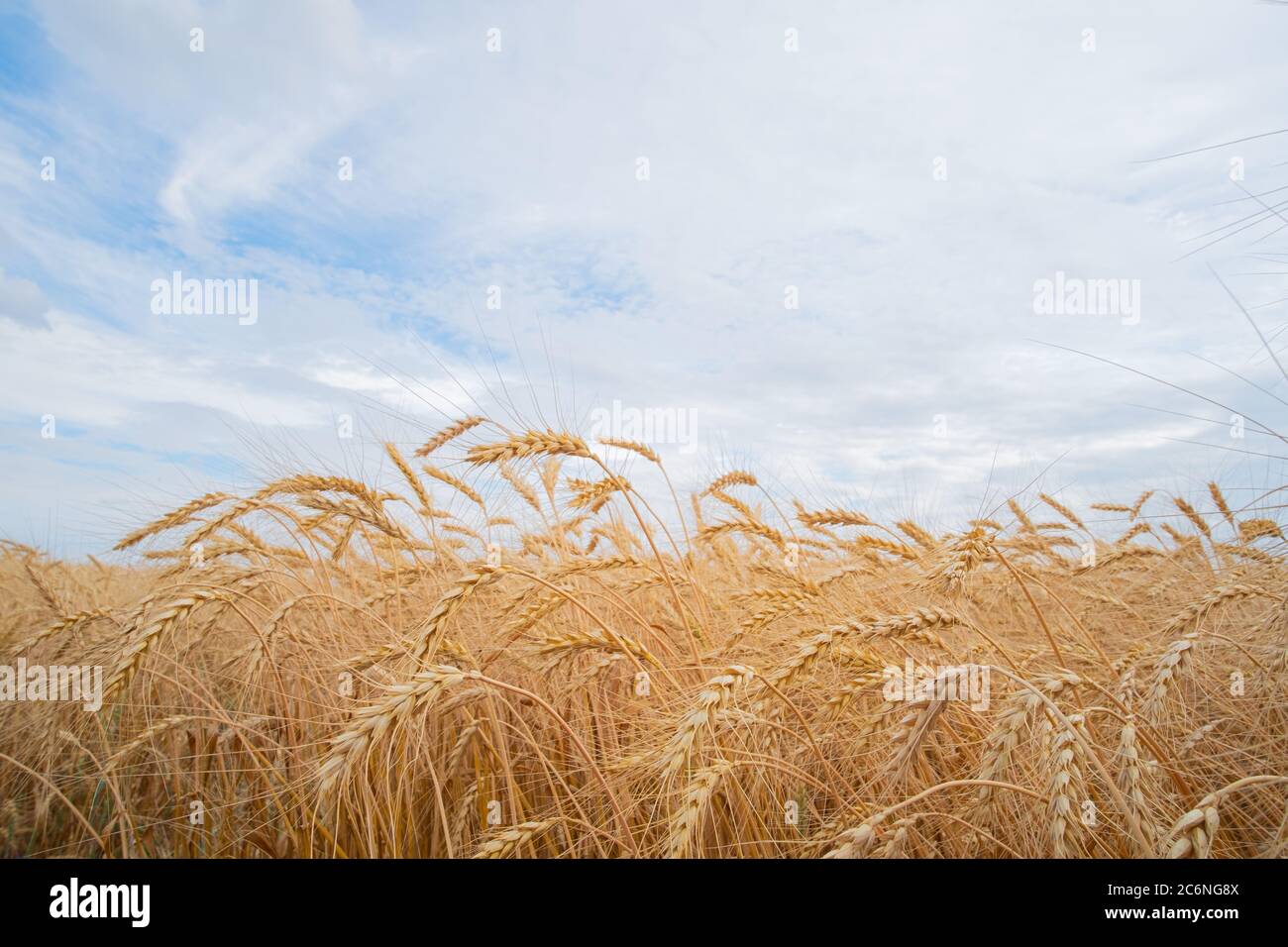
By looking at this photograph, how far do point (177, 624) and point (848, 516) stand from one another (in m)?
3.29

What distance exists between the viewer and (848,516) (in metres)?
4.07

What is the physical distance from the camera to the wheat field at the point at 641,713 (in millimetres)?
1892

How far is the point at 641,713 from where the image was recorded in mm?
2748

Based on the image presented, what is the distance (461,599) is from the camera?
225 cm

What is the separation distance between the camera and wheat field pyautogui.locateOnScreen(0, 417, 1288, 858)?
1.89m

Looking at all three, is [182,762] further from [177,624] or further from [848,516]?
[848,516]
